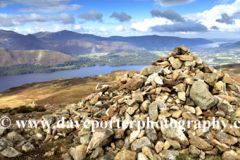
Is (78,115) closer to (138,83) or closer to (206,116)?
(138,83)

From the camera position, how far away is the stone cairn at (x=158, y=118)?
1290cm

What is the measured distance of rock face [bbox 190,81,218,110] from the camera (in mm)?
15681

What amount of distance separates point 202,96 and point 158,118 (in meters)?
Result: 5.49

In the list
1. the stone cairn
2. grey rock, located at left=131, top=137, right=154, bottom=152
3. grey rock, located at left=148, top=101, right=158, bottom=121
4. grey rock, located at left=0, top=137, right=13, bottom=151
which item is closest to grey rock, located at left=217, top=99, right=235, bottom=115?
the stone cairn

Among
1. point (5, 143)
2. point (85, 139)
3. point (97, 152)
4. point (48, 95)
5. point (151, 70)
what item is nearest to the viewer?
point (97, 152)

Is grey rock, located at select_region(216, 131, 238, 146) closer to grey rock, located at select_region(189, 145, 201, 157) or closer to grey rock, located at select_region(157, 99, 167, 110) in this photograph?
grey rock, located at select_region(189, 145, 201, 157)

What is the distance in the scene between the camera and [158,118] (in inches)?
604

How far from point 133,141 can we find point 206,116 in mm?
8360

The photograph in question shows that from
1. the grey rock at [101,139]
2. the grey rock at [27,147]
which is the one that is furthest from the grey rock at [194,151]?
Result: the grey rock at [27,147]

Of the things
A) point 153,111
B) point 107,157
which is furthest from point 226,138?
point 107,157

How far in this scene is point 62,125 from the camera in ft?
57.4

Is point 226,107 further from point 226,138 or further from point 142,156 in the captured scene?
point 142,156

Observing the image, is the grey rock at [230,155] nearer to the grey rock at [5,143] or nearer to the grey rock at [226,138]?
the grey rock at [226,138]

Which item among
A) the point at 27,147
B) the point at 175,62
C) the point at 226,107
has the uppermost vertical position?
the point at 175,62
